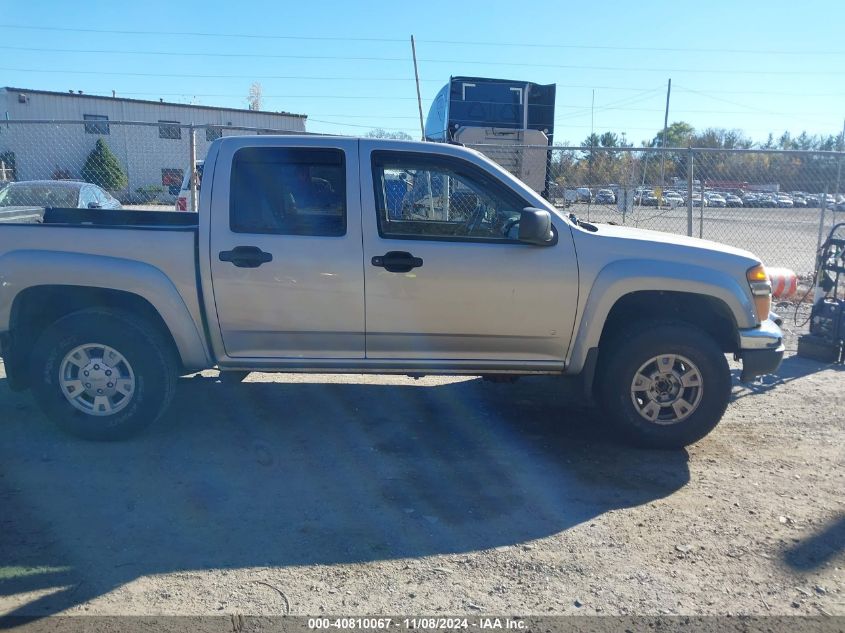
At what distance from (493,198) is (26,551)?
3431mm

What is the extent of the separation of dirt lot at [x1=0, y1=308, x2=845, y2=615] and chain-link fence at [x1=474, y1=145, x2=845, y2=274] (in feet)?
16.8

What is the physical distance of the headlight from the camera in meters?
4.81

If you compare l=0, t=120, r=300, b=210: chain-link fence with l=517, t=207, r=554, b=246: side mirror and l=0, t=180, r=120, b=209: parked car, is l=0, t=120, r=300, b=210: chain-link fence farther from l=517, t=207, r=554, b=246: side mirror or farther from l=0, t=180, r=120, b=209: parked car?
l=517, t=207, r=554, b=246: side mirror

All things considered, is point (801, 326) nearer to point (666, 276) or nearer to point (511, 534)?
point (666, 276)

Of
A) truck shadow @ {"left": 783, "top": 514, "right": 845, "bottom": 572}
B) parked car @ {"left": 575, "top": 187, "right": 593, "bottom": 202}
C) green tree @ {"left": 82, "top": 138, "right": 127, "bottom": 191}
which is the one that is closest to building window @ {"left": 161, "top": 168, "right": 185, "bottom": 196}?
green tree @ {"left": 82, "top": 138, "right": 127, "bottom": 191}

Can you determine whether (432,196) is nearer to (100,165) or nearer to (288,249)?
(288,249)

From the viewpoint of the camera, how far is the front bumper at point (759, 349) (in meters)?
4.81

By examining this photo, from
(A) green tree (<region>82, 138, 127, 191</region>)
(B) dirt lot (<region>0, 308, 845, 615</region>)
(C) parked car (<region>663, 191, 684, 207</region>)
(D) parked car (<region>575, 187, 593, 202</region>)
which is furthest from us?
(A) green tree (<region>82, 138, 127, 191</region>)

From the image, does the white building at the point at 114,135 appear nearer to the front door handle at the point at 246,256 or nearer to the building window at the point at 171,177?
the building window at the point at 171,177

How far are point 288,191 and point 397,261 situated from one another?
939mm

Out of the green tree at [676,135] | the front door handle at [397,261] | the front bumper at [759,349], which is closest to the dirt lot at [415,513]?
the front bumper at [759,349]

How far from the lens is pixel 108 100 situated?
33062mm

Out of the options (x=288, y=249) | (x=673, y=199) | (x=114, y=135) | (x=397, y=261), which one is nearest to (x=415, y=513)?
(x=397, y=261)

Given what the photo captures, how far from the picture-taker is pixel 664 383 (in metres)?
4.84
